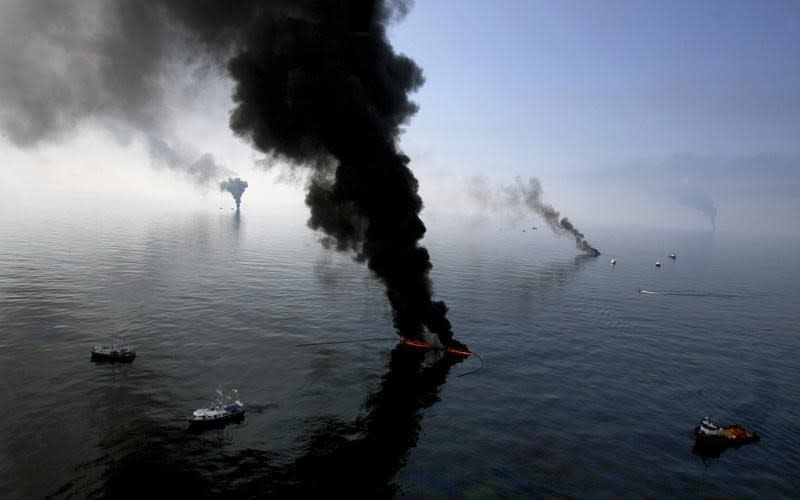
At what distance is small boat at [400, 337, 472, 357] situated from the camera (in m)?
72.6

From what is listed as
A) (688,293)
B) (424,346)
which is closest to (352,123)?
(424,346)

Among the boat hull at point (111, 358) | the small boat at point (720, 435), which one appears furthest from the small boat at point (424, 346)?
the boat hull at point (111, 358)

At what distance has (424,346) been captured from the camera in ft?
246

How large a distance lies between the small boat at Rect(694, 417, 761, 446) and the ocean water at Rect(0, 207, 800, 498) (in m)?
1.23

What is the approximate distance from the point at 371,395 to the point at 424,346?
20271 millimetres

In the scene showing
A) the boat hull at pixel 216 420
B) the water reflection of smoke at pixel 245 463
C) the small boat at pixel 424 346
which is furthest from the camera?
the small boat at pixel 424 346

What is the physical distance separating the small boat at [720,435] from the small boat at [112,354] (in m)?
73.2

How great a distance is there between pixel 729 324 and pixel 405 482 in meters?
99.5

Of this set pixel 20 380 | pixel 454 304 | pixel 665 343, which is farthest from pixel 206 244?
pixel 665 343

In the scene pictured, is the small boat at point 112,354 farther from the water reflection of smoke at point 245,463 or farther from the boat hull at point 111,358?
the water reflection of smoke at point 245,463

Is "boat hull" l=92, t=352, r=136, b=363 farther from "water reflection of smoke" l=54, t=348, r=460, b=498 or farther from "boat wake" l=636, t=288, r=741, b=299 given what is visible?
"boat wake" l=636, t=288, r=741, b=299

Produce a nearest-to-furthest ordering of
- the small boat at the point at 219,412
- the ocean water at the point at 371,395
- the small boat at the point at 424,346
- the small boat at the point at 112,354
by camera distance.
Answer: the ocean water at the point at 371,395
the small boat at the point at 219,412
the small boat at the point at 112,354
the small boat at the point at 424,346

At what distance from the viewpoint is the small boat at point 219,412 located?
152ft

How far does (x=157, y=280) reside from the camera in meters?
115
